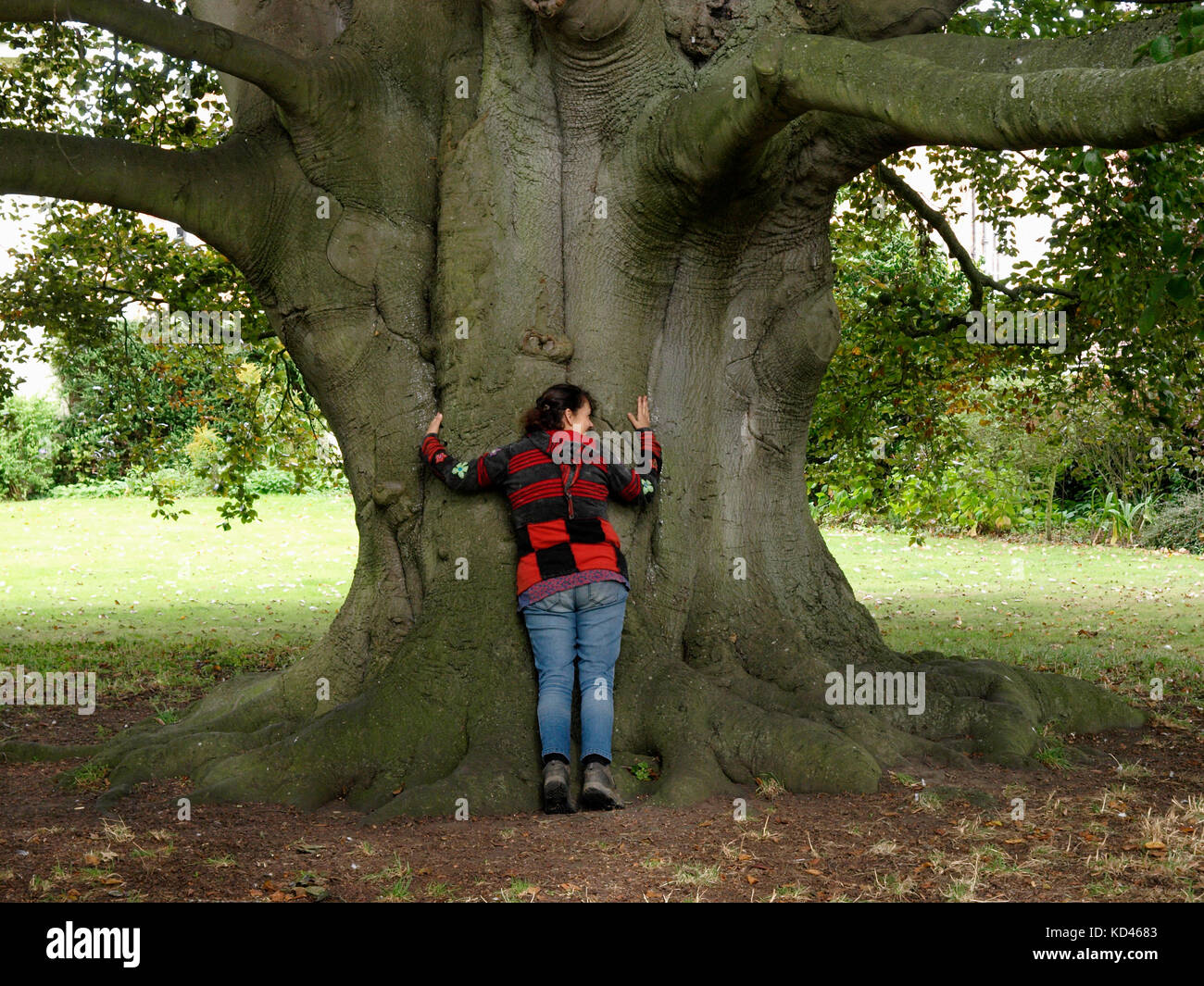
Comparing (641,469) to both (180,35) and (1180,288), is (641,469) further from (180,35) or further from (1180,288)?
(1180,288)

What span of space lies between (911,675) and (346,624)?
3.18 meters

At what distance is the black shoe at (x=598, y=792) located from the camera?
17.3 ft

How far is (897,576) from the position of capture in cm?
1603

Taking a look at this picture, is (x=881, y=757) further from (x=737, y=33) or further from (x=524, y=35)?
(x=524, y=35)

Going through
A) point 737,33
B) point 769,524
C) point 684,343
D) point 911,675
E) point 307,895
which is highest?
point 737,33

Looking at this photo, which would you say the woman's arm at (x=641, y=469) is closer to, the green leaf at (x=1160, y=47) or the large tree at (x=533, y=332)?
the large tree at (x=533, y=332)

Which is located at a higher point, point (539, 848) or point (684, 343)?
point (684, 343)

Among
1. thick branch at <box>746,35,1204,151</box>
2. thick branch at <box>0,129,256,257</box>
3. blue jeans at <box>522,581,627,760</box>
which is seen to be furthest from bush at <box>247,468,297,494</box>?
thick branch at <box>746,35,1204,151</box>

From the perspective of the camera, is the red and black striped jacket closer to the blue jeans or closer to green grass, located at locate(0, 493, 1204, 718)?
the blue jeans

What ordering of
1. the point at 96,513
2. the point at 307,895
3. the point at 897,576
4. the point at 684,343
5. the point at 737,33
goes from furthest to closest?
the point at 96,513
the point at 897,576
the point at 684,343
the point at 737,33
the point at 307,895

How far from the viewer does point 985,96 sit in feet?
13.8

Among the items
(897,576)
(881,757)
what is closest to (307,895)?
(881,757)

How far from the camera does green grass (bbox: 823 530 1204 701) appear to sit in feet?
31.8

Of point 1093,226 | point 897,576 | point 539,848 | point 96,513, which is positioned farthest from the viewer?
point 96,513
